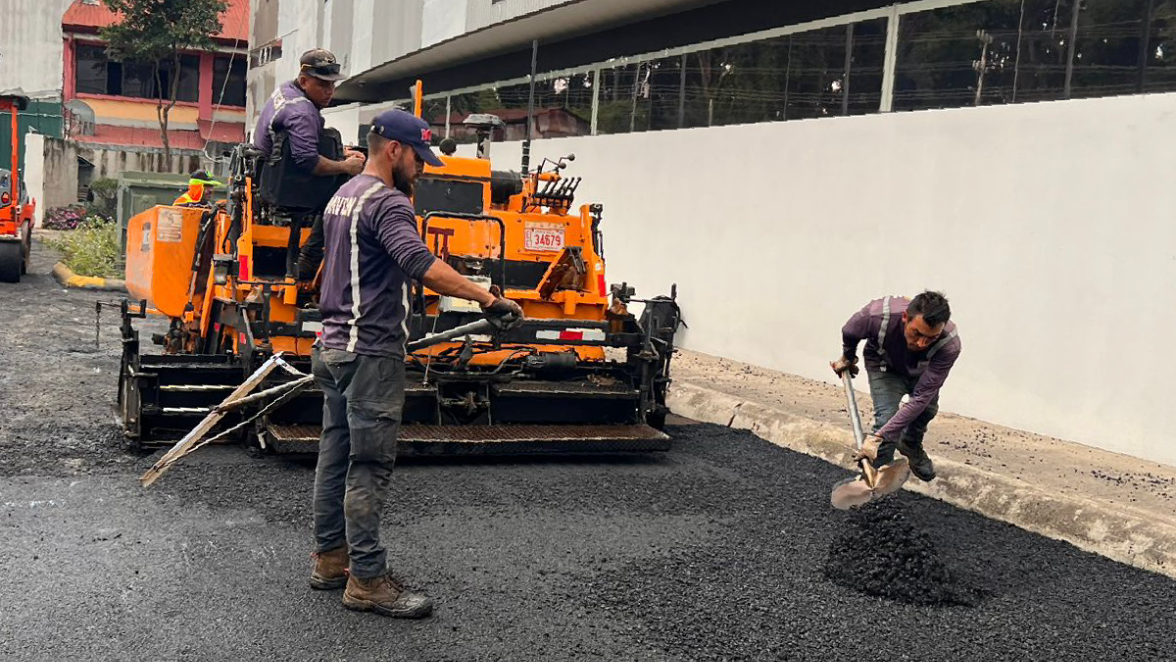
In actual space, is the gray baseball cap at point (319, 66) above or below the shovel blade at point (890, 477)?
above

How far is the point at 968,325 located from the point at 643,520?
3.94m

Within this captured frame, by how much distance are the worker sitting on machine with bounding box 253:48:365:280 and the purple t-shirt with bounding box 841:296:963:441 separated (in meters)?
2.98

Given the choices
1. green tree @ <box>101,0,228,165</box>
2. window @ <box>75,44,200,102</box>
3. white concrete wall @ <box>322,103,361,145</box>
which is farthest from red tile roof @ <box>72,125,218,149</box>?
white concrete wall @ <box>322,103,361,145</box>

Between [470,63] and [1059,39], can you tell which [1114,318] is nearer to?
[1059,39]

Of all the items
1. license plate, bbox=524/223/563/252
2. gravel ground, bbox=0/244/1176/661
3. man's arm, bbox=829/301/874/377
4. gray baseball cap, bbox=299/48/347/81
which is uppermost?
gray baseball cap, bbox=299/48/347/81

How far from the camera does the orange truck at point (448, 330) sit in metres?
6.47

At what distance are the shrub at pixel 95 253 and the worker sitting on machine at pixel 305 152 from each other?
10.6 m

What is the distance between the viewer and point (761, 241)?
10992mm

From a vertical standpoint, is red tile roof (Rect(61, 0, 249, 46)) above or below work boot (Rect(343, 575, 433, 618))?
above

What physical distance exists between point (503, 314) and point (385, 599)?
1.17m

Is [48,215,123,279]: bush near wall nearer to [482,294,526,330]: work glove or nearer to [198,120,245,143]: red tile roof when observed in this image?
[482,294,526,330]: work glove

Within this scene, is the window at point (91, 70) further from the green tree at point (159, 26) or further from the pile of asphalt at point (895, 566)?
the pile of asphalt at point (895, 566)

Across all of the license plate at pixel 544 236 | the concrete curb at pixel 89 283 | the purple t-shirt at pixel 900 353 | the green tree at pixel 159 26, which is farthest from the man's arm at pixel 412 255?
the green tree at pixel 159 26

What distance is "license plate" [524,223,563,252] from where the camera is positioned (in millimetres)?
7848
